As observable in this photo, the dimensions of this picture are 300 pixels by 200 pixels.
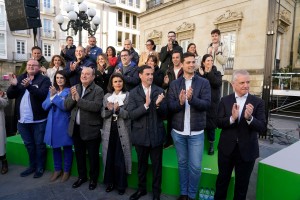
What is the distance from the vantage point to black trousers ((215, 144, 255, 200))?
2850mm

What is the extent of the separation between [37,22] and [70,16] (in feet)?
13.3

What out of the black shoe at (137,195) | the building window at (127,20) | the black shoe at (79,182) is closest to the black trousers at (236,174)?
the black shoe at (137,195)

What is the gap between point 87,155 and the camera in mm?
4094

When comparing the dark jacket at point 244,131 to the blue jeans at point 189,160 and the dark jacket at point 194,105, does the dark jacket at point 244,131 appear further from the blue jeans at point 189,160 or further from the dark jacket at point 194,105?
the blue jeans at point 189,160

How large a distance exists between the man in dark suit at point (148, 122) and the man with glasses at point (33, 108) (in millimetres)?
1860

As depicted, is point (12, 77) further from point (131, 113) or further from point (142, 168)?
point (142, 168)

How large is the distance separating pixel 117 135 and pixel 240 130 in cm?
181

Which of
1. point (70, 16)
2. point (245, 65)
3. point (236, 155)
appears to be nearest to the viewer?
point (236, 155)

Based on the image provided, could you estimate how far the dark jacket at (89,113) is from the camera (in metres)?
3.48

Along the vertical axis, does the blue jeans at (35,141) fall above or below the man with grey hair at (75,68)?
below

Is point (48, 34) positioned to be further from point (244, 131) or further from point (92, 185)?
point (244, 131)

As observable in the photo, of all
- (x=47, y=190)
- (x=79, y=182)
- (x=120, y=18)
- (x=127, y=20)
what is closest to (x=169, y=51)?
(x=79, y=182)

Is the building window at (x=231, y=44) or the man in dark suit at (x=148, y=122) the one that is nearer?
the man in dark suit at (x=148, y=122)

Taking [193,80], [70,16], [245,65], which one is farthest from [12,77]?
[245,65]
